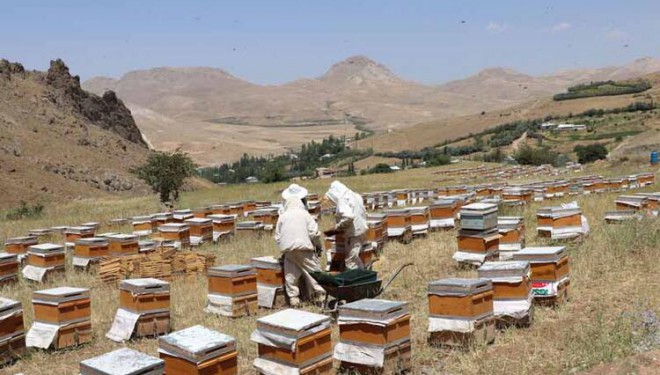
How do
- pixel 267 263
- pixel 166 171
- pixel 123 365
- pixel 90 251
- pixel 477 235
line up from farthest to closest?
pixel 166 171 < pixel 90 251 < pixel 477 235 < pixel 267 263 < pixel 123 365

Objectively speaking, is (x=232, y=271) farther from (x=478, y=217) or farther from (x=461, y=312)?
(x=478, y=217)

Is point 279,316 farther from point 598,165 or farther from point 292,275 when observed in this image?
point 598,165

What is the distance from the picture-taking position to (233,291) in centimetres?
930

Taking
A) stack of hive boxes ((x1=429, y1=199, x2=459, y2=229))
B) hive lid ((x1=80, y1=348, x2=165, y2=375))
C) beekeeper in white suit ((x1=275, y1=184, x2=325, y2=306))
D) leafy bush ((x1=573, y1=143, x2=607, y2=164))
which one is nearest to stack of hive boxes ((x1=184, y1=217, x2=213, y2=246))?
stack of hive boxes ((x1=429, y1=199, x2=459, y2=229))

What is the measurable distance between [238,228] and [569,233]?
27.1 ft

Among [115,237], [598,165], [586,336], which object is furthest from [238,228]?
[598,165]

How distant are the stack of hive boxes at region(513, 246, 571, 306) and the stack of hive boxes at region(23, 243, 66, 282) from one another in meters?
9.13

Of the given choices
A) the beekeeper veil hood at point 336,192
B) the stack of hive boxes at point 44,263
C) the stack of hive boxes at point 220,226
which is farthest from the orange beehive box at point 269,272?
the stack of hive boxes at point 220,226

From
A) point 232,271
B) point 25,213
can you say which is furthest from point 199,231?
point 25,213

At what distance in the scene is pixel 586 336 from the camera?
23.1 feet

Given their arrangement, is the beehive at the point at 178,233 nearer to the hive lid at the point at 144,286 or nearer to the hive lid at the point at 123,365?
the hive lid at the point at 144,286

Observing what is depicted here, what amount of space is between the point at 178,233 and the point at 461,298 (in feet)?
33.0

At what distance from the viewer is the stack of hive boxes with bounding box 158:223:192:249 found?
15719 mm

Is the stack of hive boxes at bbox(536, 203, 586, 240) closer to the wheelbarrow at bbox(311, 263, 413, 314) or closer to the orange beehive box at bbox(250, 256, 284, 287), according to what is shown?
the wheelbarrow at bbox(311, 263, 413, 314)
